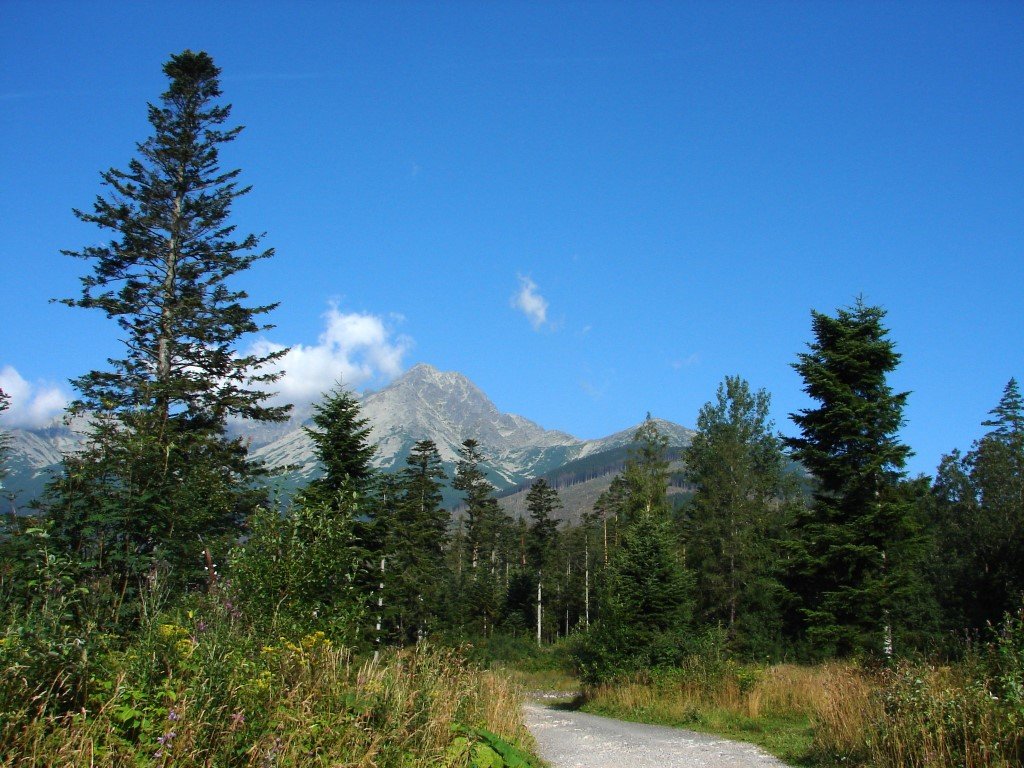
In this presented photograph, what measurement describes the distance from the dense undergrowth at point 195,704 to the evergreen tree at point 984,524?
2864cm

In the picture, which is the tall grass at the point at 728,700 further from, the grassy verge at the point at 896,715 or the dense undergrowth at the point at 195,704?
the dense undergrowth at the point at 195,704

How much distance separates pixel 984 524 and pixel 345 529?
42.0m

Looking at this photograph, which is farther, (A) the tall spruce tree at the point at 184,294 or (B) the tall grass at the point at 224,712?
(A) the tall spruce tree at the point at 184,294

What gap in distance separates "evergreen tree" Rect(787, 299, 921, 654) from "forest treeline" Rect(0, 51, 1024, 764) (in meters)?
0.07

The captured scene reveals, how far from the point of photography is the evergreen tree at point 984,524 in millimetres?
31906

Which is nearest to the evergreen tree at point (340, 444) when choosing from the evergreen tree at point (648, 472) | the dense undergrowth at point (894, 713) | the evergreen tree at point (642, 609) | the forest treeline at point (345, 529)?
the forest treeline at point (345, 529)

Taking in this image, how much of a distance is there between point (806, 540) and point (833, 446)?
317cm

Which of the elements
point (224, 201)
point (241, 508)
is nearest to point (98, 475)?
point (241, 508)

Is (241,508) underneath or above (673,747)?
above

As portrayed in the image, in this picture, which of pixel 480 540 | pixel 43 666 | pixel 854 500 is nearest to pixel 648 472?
pixel 854 500

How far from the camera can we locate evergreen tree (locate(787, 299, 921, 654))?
71.7 feet

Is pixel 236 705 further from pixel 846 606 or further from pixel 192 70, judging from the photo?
pixel 192 70

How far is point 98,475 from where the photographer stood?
10.6 meters

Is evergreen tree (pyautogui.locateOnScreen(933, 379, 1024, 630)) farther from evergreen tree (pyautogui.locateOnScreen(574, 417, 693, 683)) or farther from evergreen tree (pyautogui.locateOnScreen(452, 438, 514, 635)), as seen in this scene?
evergreen tree (pyautogui.locateOnScreen(452, 438, 514, 635))
